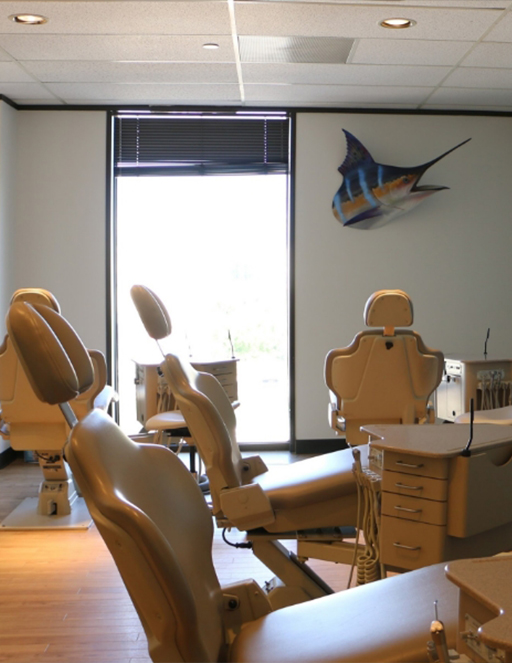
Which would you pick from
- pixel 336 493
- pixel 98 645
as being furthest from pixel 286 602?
pixel 98 645

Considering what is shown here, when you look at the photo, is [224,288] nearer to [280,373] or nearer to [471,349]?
[280,373]

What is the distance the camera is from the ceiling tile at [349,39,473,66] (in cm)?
427

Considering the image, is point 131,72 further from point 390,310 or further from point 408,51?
point 390,310

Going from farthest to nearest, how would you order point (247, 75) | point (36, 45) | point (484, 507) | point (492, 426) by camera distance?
point (247, 75), point (36, 45), point (492, 426), point (484, 507)

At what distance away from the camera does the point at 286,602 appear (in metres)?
2.34

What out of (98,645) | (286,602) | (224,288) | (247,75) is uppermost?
(247,75)

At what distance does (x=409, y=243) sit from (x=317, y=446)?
170 cm

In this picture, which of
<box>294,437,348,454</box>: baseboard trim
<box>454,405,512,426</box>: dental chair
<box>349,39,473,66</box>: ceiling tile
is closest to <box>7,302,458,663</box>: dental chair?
<box>454,405,512,426</box>: dental chair

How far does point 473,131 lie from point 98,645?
184 inches

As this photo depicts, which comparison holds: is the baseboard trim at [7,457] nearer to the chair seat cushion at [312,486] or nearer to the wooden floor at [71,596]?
the wooden floor at [71,596]

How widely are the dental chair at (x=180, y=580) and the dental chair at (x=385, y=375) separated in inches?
107

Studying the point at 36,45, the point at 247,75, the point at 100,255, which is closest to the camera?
the point at 36,45

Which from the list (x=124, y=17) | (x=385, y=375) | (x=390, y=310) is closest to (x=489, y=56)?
(x=390, y=310)

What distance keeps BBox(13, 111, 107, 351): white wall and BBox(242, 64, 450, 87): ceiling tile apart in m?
1.42
